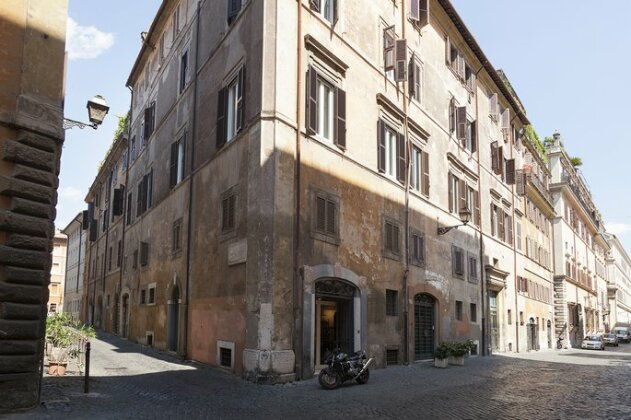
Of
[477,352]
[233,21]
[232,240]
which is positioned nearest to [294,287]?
[232,240]

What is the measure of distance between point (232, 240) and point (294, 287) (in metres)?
2.33

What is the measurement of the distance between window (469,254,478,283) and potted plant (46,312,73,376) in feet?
54.7

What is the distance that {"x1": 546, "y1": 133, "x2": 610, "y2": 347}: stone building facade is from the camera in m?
41.9

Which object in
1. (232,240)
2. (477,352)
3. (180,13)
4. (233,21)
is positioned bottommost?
(477,352)

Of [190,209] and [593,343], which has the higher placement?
[190,209]

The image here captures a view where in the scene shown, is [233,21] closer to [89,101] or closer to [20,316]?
[89,101]

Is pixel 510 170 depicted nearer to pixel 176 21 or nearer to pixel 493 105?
pixel 493 105

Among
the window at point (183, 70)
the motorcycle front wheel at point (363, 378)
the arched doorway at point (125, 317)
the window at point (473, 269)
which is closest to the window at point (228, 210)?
the motorcycle front wheel at point (363, 378)

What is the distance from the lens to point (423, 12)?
21.1 meters

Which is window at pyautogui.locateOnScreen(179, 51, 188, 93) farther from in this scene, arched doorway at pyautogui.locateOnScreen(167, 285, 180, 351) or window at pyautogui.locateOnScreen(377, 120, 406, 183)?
window at pyautogui.locateOnScreen(377, 120, 406, 183)

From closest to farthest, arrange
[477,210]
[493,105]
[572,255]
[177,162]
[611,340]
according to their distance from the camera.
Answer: [177,162] → [477,210] → [493,105] → [611,340] → [572,255]

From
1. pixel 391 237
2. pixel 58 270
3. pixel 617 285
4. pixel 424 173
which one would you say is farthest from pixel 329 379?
pixel 617 285

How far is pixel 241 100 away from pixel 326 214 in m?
3.77

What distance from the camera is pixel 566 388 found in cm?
1272
